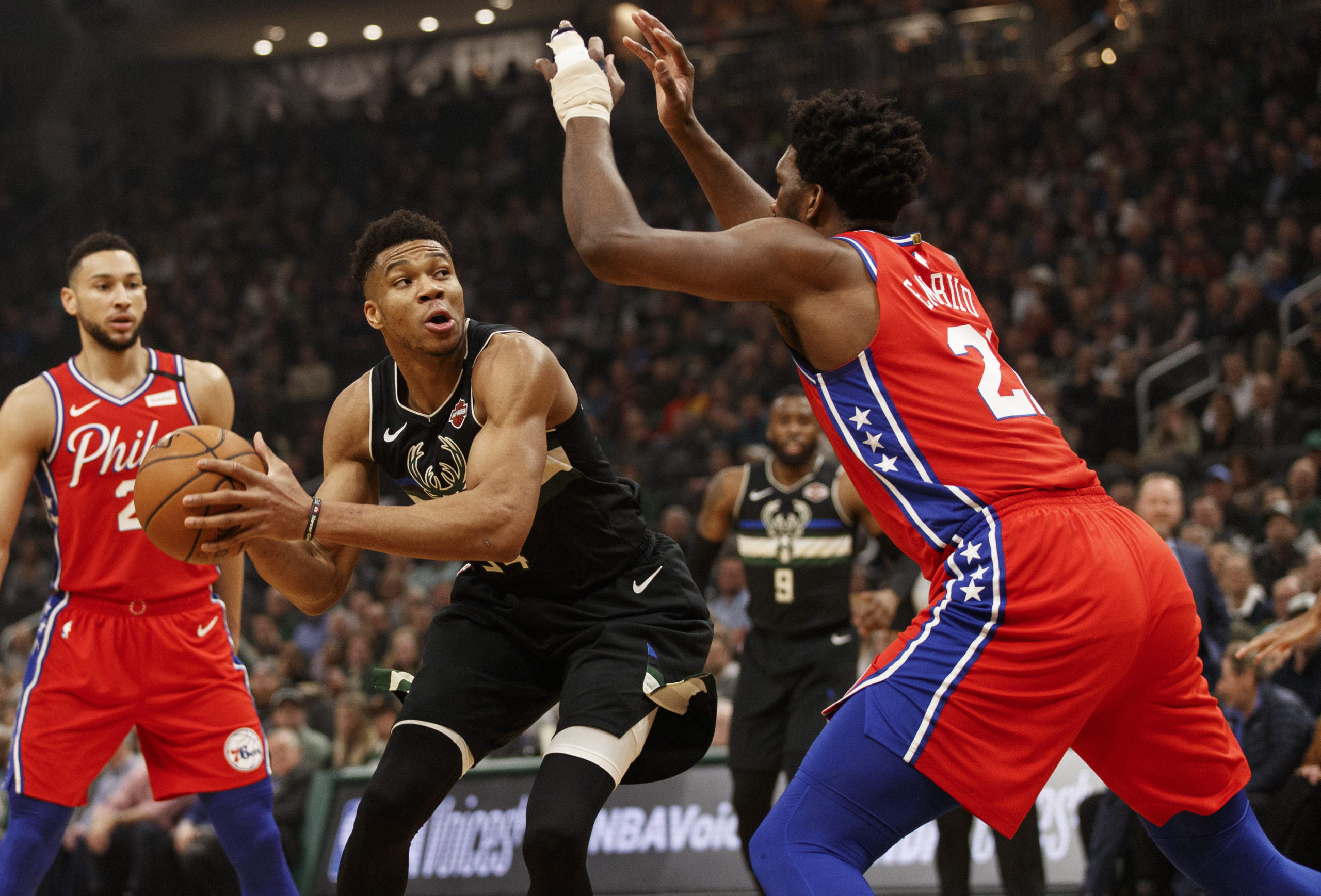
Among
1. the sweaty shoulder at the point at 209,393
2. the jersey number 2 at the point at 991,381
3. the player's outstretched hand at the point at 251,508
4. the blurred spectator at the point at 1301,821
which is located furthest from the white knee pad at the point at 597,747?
the blurred spectator at the point at 1301,821

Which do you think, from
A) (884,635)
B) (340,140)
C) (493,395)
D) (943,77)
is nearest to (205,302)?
(340,140)

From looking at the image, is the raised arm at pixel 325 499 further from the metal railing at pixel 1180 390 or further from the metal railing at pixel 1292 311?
the metal railing at pixel 1292 311

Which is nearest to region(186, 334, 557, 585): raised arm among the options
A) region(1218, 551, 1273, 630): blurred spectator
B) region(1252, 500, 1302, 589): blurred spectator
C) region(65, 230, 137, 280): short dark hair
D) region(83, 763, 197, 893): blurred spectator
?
region(65, 230, 137, 280): short dark hair

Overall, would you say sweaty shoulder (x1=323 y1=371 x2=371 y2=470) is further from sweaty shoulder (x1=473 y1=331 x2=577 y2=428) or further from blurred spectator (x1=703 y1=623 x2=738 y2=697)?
blurred spectator (x1=703 y1=623 x2=738 y2=697)

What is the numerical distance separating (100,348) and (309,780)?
4182 mm

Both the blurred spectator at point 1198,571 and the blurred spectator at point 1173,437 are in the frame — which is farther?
the blurred spectator at point 1173,437

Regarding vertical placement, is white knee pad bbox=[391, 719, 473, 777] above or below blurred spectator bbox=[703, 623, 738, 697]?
above

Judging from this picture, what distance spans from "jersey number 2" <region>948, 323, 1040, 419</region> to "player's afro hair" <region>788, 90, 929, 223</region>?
37 centimetres

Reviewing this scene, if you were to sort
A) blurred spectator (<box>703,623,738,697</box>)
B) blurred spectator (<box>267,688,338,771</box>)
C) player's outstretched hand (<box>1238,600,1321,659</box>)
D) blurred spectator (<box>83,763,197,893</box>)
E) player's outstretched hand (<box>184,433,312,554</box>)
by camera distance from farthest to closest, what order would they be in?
1. blurred spectator (<box>267,688,338,771</box>)
2. blurred spectator (<box>703,623,738,697</box>)
3. blurred spectator (<box>83,763,197,893</box>)
4. player's outstretched hand (<box>1238,600,1321,659</box>)
5. player's outstretched hand (<box>184,433,312,554</box>)

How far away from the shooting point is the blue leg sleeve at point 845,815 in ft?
9.14

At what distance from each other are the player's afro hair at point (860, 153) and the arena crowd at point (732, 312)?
139 inches

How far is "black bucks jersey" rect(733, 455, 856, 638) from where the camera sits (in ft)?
20.1

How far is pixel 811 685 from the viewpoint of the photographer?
19.7 feet

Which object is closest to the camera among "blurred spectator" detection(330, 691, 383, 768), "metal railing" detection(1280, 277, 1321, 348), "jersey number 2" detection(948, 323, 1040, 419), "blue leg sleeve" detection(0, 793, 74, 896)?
"jersey number 2" detection(948, 323, 1040, 419)
